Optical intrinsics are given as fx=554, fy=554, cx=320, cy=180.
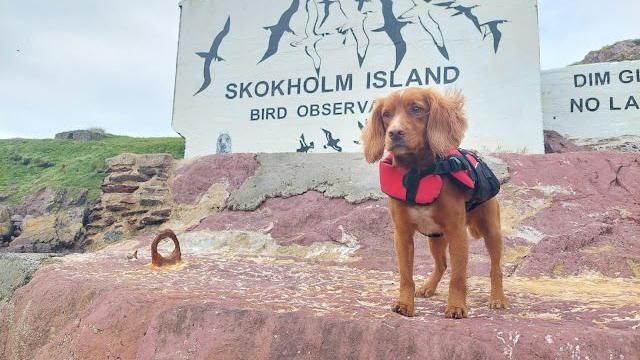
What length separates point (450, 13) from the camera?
34.9ft

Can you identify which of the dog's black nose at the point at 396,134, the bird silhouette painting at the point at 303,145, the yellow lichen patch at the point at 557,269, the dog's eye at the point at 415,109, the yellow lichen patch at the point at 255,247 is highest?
the bird silhouette painting at the point at 303,145

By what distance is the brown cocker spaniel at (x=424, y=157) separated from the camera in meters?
3.21

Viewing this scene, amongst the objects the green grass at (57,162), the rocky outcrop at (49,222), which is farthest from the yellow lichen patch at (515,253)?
Result: the green grass at (57,162)

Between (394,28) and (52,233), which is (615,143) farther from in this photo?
(52,233)

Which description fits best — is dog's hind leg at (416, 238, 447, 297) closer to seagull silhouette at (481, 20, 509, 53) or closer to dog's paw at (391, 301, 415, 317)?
dog's paw at (391, 301, 415, 317)

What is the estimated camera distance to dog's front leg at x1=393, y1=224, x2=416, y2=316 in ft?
10.6

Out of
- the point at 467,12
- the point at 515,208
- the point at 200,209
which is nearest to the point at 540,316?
the point at 515,208

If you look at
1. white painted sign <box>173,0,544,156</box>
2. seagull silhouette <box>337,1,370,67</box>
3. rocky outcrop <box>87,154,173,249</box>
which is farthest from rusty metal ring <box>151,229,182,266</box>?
seagull silhouette <box>337,1,370,67</box>

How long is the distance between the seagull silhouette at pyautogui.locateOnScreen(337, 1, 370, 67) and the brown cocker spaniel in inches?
309

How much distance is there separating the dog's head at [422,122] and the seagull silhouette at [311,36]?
8.22 meters

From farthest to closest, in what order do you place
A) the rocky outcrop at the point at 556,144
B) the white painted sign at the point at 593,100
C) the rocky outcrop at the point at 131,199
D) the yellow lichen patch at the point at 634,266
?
1. the rocky outcrop at the point at 556,144
2. the white painted sign at the point at 593,100
3. the rocky outcrop at the point at 131,199
4. the yellow lichen patch at the point at 634,266

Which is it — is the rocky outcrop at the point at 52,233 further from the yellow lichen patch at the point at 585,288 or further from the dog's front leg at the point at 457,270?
the dog's front leg at the point at 457,270

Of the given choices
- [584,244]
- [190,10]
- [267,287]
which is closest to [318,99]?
[190,10]

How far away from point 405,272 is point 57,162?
14.8 meters
